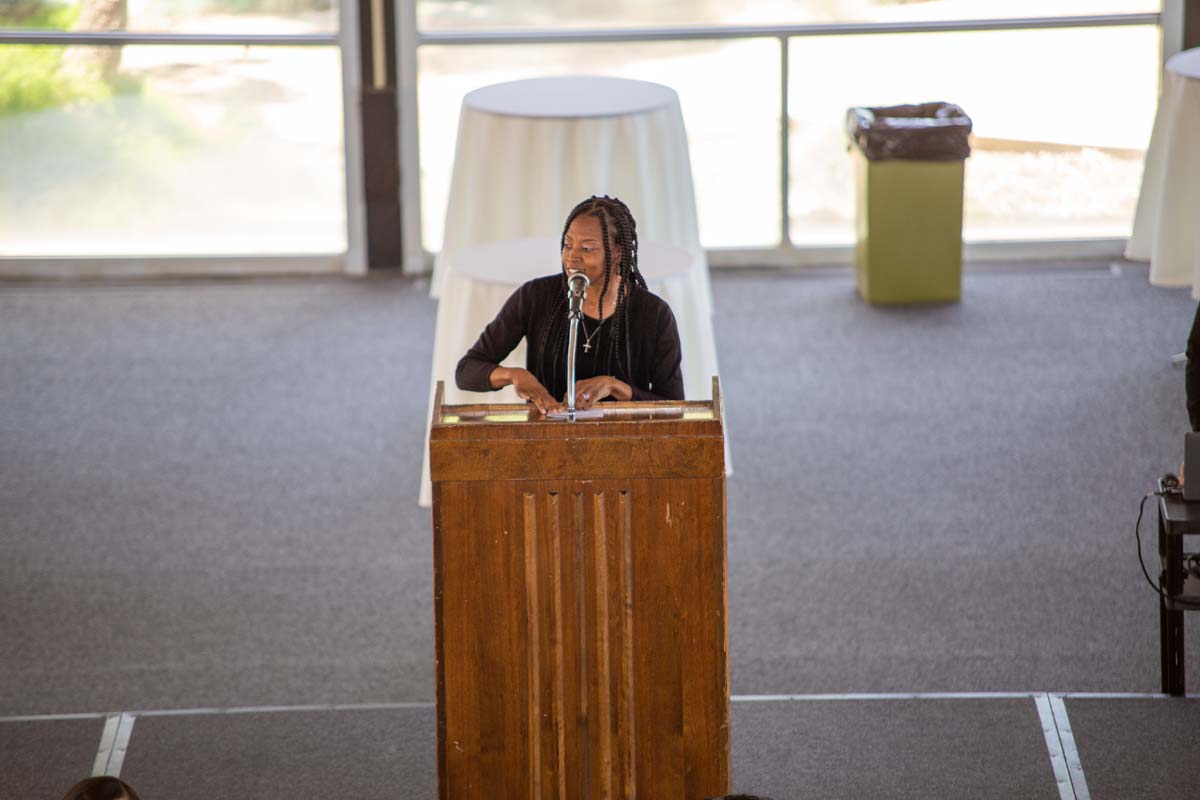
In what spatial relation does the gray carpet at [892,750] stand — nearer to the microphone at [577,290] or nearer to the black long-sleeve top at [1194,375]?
the black long-sleeve top at [1194,375]

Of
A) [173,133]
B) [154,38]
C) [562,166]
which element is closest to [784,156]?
[173,133]

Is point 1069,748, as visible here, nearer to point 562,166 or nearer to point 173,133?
point 562,166

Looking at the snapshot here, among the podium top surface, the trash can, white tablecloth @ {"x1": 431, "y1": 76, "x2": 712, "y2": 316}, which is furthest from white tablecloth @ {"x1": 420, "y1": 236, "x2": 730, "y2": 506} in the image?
the trash can

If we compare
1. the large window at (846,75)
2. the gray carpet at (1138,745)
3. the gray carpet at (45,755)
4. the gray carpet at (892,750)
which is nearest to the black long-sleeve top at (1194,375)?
the gray carpet at (1138,745)

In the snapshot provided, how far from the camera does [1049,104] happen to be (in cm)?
816

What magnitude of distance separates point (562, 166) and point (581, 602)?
100 inches

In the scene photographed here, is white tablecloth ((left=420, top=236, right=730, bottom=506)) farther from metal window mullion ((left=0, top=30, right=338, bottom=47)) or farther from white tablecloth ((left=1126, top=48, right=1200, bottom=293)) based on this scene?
metal window mullion ((left=0, top=30, right=338, bottom=47))

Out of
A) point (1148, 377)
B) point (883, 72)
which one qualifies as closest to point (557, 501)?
point (1148, 377)

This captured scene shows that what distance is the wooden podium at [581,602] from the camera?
2822mm

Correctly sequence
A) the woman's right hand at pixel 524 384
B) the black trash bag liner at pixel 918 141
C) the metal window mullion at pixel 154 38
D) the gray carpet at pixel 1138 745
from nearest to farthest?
the woman's right hand at pixel 524 384 → the gray carpet at pixel 1138 745 → the black trash bag liner at pixel 918 141 → the metal window mullion at pixel 154 38

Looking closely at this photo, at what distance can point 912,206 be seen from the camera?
297 inches

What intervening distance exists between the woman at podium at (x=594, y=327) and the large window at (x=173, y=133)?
4710 millimetres

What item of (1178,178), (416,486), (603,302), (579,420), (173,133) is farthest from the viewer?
(173,133)

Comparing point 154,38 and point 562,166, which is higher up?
point 154,38
